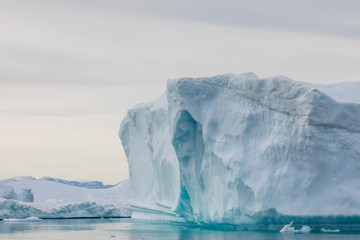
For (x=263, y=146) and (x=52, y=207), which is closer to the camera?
(x=263, y=146)

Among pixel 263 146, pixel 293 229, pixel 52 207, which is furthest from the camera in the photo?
pixel 52 207

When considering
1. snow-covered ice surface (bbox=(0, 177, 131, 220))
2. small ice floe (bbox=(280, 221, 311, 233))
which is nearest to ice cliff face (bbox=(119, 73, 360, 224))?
small ice floe (bbox=(280, 221, 311, 233))

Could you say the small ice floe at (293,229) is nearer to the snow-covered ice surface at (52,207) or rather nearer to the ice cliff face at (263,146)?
the ice cliff face at (263,146)

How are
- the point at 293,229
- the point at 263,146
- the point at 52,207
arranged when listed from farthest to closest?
1. the point at 52,207
2. the point at 263,146
3. the point at 293,229

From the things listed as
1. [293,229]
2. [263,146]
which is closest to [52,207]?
[263,146]

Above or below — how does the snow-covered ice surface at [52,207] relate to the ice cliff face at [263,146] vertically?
below

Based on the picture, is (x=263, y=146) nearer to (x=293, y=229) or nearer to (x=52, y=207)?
(x=293, y=229)

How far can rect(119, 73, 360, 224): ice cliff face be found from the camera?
15.4 metres

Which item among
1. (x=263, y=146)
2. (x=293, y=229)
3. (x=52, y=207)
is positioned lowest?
(x=52, y=207)

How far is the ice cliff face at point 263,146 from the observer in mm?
15430

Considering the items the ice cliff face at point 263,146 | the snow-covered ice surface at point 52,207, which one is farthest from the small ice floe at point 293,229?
the snow-covered ice surface at point 52,207

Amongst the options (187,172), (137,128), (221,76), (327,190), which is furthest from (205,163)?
(137,128)

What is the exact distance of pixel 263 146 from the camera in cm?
1642

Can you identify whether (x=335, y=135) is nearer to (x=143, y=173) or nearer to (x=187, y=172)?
(x=187, y=172)
